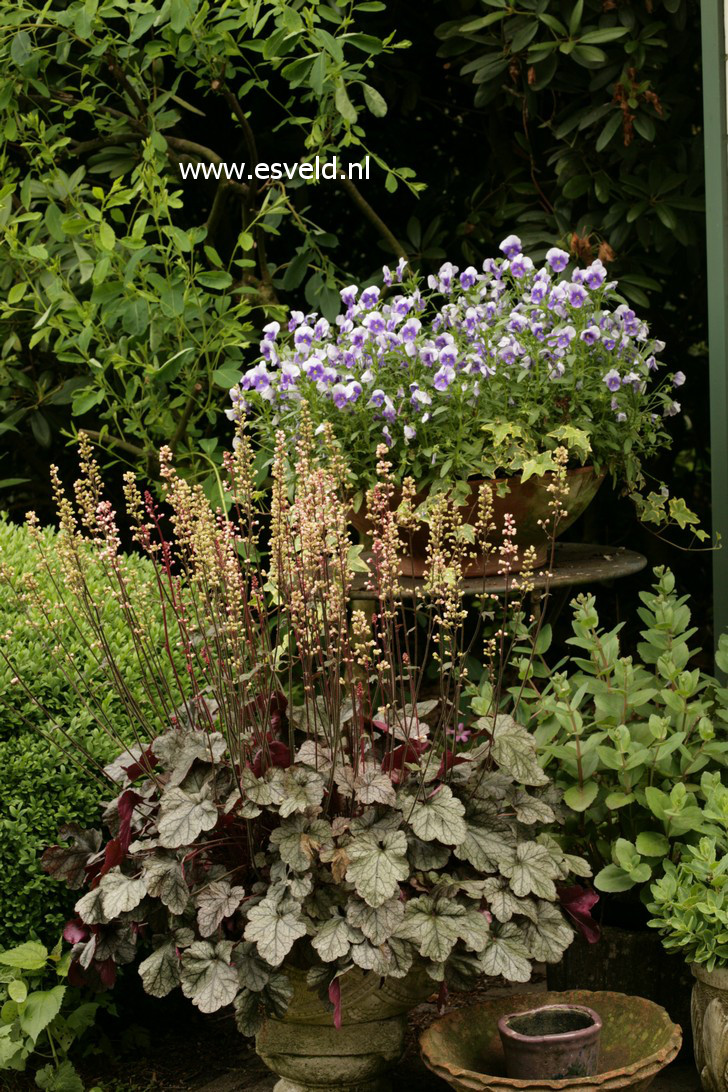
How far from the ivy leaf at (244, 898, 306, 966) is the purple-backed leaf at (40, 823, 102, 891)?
0.44 meters

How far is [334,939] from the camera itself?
188cm

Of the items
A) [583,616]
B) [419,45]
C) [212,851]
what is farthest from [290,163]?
[212,851]

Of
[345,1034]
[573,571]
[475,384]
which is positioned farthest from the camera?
[573,571]

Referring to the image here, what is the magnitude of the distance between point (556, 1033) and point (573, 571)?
1.10m

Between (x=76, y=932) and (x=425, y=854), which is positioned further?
(x=76, y=932)

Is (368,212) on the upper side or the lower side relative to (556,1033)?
upper

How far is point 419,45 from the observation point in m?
4.18

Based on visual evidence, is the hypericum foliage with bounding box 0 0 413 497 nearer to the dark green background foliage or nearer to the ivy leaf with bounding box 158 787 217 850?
the dark green background foliage

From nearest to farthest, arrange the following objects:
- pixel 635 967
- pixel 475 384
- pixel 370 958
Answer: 1. pixel 370 958
2. pixel 635 967
3. pixel 475 384

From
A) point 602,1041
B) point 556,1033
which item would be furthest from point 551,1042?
point 602,1041

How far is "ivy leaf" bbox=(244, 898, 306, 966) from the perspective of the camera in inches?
73.2

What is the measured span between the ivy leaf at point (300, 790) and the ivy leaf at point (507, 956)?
0.36 meters

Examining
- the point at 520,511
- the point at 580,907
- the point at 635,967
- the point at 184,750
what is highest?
the point at 520,511

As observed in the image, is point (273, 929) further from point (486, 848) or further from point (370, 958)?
point (486, 848)
